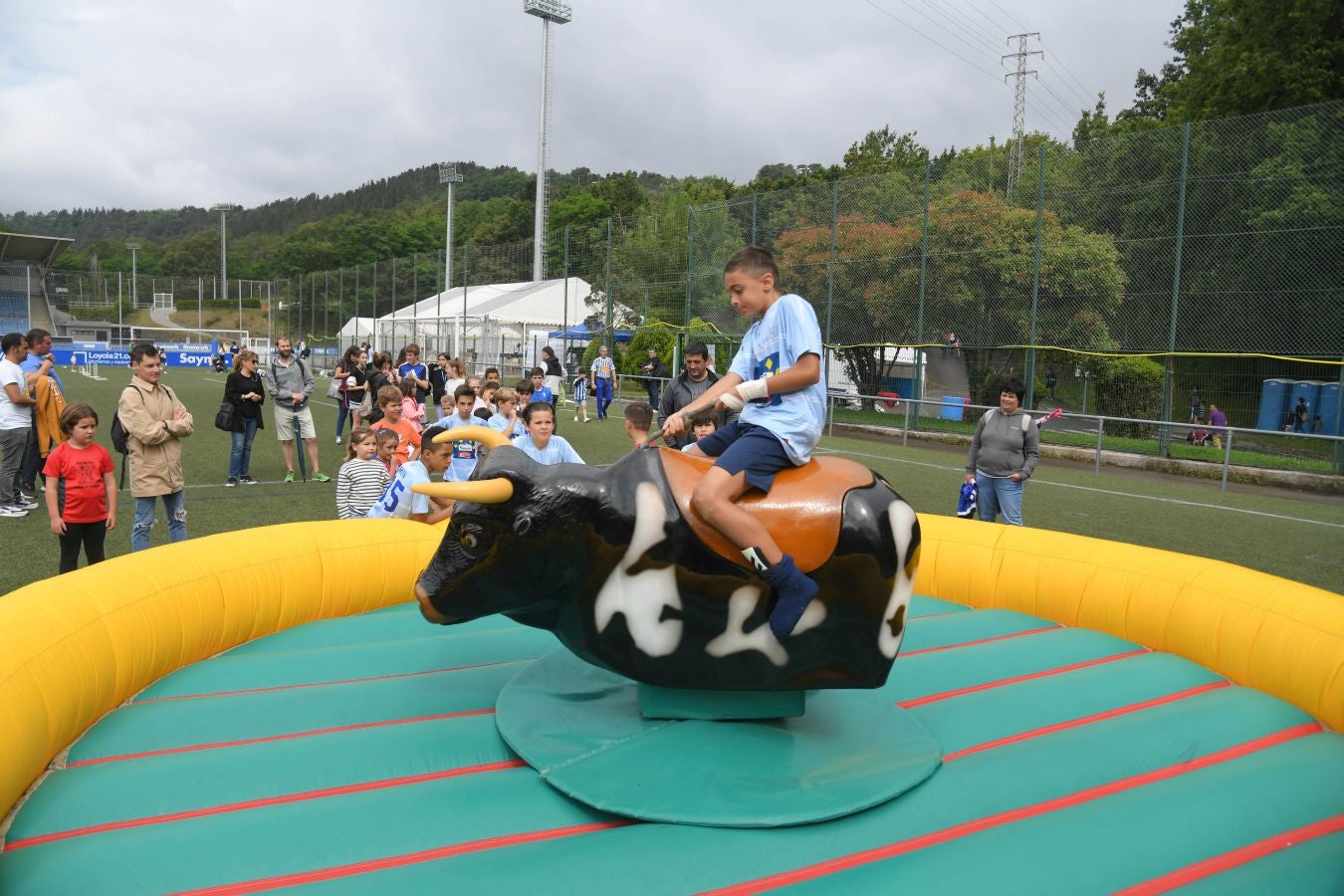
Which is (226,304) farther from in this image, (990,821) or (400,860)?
(990,821)

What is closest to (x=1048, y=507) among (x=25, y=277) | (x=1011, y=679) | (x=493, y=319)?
(x=1011, y=679)

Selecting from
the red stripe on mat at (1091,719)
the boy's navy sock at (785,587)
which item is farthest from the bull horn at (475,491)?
the red stripe on mat at (1091,719)

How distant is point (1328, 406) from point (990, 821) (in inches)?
582

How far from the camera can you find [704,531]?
11.4 ft

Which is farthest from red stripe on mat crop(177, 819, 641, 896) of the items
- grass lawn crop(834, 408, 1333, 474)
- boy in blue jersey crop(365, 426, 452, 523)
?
grass lawn crop(834, 408, 1333, 474)

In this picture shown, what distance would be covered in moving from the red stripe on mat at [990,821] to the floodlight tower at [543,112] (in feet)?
117

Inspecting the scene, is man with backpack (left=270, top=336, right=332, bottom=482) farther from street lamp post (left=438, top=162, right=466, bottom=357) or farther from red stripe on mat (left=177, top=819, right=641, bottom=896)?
street lamp post (left=438, top=162, right=466, bottom=357)

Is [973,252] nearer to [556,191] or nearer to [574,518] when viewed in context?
[574,518]

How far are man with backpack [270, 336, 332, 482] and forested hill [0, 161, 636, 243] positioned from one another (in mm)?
113141

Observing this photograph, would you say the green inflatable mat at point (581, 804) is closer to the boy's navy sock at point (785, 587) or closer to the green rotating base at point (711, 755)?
the green rotating base at point (711, 755)

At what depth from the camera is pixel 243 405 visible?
11.0 m

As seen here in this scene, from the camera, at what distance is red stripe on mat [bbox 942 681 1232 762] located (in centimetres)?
378

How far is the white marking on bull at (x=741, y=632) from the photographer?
3.55 m

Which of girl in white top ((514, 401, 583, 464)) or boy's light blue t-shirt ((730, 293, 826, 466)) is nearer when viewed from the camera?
boy's light blue t-shirt ((730, 293, 826, 466))
